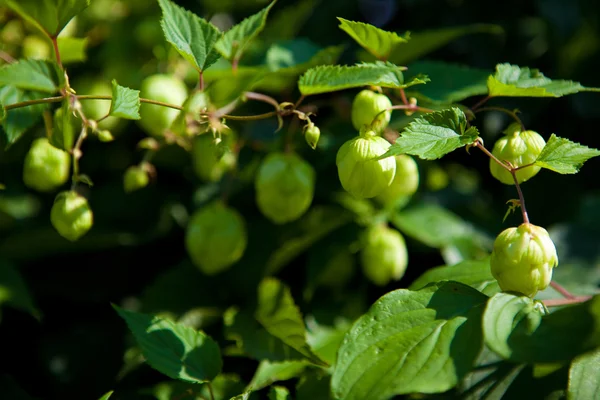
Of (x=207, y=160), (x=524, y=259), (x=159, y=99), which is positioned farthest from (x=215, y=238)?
(x=524, y=259)

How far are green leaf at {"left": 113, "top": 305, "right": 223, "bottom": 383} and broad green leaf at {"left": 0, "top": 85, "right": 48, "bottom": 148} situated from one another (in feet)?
0.94

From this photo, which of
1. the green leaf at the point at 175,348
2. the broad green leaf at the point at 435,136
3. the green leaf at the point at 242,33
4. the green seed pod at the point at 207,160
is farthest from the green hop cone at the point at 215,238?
the broad green leaf at the point at 435,136

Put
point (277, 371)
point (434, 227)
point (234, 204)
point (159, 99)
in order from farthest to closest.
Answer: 1. point (234, 204)
2. point (434, 227)
3. point (159, 99)
4. point (277, 371)

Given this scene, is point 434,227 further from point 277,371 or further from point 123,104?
point 123,104

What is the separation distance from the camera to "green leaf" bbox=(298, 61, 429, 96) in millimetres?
720

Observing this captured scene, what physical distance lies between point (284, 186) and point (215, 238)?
0.21 meters

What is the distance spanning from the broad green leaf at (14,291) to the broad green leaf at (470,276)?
0.70m

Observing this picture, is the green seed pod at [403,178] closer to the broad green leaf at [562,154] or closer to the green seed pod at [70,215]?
the broad green leaf at [562,154]

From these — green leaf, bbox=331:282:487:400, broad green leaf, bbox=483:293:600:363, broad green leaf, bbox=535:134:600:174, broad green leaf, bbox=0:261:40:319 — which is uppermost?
broad green leaf, bbox=535:134:600:174

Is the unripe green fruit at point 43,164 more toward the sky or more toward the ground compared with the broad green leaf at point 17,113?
more toward the ground

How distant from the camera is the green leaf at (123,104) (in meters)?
0.70

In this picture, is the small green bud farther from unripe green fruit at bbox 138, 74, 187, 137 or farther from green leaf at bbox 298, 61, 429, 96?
unripe green fruit at bbox 138, 74, 187, 137

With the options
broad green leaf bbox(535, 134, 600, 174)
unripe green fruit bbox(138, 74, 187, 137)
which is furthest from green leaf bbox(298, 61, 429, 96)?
unripe green fruit bbox(138, 74, 187, 137)

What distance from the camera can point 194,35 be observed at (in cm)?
77
